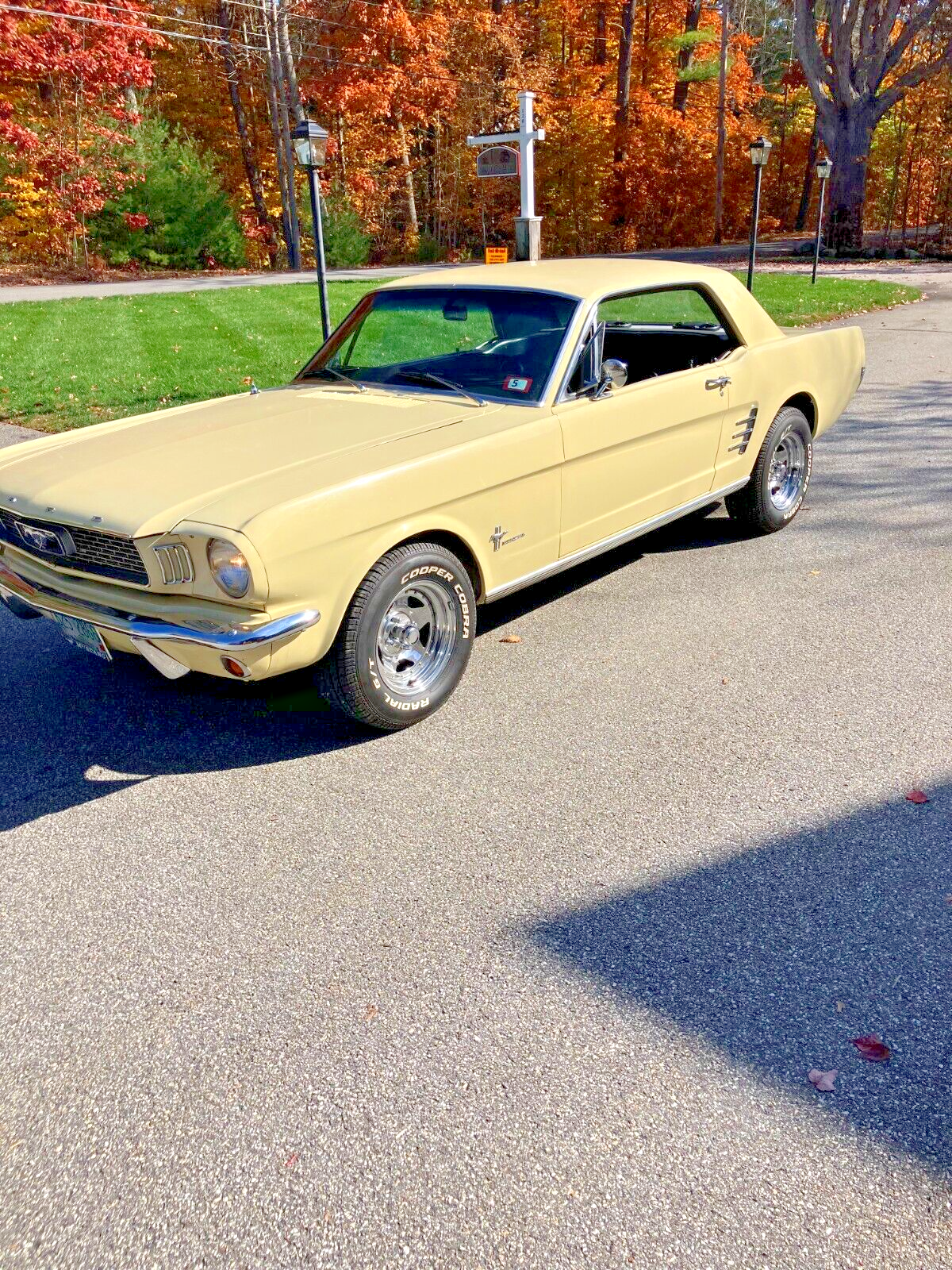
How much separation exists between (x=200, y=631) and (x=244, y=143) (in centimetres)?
3641

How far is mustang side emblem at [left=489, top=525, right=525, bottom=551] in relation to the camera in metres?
4.12

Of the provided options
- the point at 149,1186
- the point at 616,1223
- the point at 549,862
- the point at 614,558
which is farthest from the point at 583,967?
the point at 614,558

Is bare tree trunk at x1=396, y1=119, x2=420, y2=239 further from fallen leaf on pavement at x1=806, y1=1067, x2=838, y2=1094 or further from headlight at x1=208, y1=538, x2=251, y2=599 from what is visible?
fallen leaf on pavement at x1=806, y1=1067, x2=838, y2=1094

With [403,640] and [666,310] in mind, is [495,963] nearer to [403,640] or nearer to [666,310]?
[403,640]

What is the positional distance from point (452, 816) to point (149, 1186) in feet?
4.98

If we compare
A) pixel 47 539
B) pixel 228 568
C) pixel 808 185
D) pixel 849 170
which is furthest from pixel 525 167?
pixel 808 185

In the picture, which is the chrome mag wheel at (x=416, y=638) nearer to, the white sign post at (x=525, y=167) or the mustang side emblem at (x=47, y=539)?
the mustang side emblem at (x=47, y=539)

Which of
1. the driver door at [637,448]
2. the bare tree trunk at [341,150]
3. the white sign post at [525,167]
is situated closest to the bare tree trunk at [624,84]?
the bare tree trunk at [341,150]

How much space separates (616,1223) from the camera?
6.56 feet

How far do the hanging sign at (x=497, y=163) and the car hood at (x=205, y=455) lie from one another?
1217 cm

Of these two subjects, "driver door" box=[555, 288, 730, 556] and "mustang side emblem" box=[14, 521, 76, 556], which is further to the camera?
"driver door" box=[555, 288, 730, 556]

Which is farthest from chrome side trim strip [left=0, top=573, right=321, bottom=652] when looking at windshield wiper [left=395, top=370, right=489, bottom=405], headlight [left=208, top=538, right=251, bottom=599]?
windshield wiper [left=395, top=370, right=489, bottom=405]

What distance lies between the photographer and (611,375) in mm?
4590

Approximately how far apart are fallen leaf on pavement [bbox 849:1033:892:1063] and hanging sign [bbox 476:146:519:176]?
49.7ft
